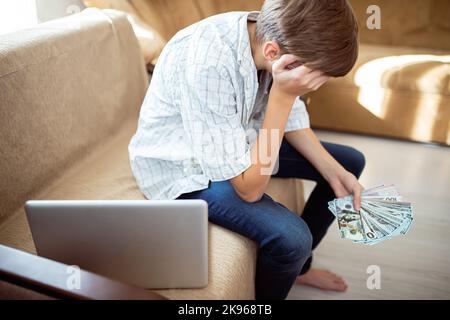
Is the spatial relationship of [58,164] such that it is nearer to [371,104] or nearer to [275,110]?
[275,110]

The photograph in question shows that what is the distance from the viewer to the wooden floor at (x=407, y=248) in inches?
56.9

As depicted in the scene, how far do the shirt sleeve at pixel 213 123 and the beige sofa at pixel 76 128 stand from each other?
0.62 ft

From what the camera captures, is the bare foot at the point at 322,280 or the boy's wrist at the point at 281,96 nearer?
the boy's wrist at the point at 281,96

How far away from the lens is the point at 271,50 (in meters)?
0.97

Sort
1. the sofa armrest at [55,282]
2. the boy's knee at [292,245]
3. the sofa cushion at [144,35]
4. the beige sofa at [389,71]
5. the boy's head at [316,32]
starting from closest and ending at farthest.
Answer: the sofa armrest at [55,282]
the boy's head at [316,32]
the boy's knee at [292,245]
the sofa cushion at [144,35]
the beige sofa at [389,71]

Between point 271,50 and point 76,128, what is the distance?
68cm

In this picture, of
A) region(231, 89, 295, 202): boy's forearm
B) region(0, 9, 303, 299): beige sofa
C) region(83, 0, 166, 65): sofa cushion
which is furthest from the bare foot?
region(83, 0, 166, 65): sofa cushion

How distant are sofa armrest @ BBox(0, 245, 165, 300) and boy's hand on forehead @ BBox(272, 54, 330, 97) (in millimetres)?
553

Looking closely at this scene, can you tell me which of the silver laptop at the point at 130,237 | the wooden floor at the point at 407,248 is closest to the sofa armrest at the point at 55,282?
the silver laptop at the point at 130,237

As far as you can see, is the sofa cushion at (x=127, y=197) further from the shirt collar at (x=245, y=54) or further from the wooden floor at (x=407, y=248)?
the shirt collar at (x=245, y=54)

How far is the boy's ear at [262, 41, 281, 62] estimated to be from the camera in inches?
37.9

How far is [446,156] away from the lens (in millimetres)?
2266

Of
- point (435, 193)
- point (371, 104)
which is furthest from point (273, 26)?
point (371, 104)
